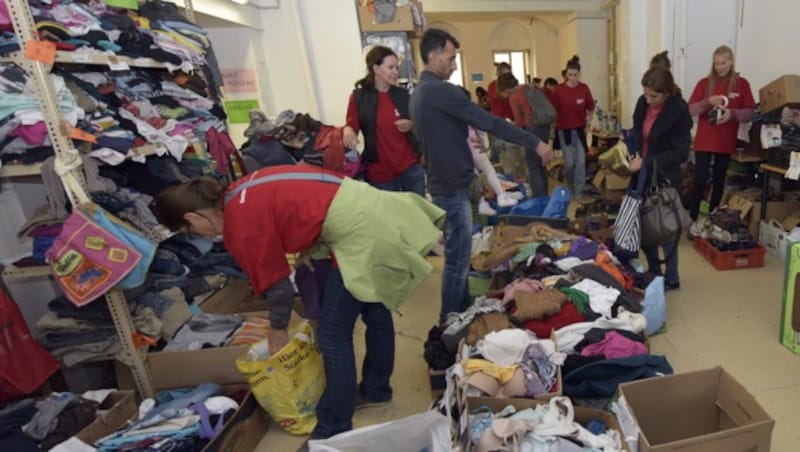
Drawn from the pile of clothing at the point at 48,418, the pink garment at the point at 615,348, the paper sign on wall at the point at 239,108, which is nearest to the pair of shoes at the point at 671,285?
the pink garment at the point at 615,348

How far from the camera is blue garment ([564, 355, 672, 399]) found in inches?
66.4

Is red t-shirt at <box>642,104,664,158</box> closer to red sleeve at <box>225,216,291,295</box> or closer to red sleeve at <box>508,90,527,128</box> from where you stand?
red sleeve at <box>508,90,527,128</box>

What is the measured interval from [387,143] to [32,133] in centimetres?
170

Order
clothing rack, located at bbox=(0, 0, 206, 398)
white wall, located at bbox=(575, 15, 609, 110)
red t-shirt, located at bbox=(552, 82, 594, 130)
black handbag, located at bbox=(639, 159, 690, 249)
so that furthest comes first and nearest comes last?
white wall, located at bbox=(575, 15, 609, 110), red t-shirt, located at bbox=(552, 82, 594, 130), black handbag, located at bbox=(639, 159, 690, 249), clothing rack, located at bbox=(0, 0, 206, 398)

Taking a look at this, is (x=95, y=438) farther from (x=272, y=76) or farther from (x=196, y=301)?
(x=272, y=76)

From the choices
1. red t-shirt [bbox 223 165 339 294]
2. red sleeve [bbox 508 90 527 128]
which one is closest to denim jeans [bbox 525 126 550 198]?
red sleeve [bbox 508 90 527 128]

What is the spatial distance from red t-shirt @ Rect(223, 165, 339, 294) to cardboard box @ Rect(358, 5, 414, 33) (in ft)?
10.1

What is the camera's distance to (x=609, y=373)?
1.71 m

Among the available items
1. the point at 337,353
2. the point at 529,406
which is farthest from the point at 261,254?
the point at 529,406

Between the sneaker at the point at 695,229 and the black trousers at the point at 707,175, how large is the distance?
133 mm

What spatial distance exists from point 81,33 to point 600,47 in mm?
7914

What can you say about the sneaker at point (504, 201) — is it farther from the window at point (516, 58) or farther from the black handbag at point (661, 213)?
the window at point (516, 58)

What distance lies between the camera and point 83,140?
1.80m

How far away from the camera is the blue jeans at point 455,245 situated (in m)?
2.32
